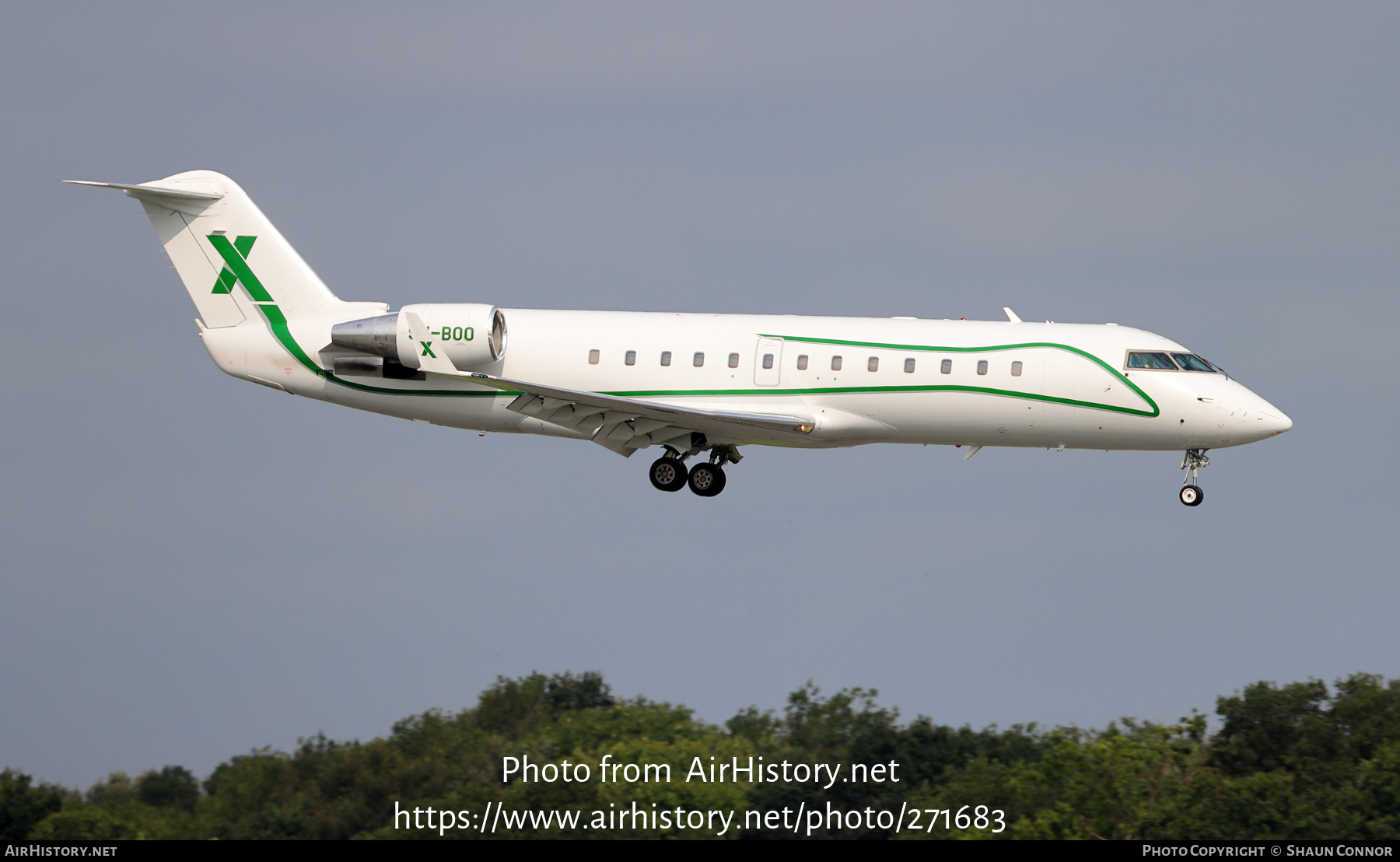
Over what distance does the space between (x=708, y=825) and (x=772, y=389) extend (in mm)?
30876

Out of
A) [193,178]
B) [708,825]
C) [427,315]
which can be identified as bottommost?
[708,825]

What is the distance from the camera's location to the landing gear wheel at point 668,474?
35938 millimetres

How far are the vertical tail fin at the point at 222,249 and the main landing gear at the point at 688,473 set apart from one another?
27.6ft

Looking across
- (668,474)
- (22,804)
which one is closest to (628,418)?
(668,474)

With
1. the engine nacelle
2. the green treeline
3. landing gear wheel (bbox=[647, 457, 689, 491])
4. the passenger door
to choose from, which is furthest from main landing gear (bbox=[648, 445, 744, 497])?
the green treeline

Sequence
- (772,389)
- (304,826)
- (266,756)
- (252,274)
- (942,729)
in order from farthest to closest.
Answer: (942,729), (266,756), (304,826), (252,274), (772,389)

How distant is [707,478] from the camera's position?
35969 mm

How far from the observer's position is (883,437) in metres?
34.3

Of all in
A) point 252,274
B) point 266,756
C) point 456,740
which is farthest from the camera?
point 456,740

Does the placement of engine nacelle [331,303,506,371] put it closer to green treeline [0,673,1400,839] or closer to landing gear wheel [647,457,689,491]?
landing gear wheel [647,457,689,491]

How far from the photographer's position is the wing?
1304 inches
